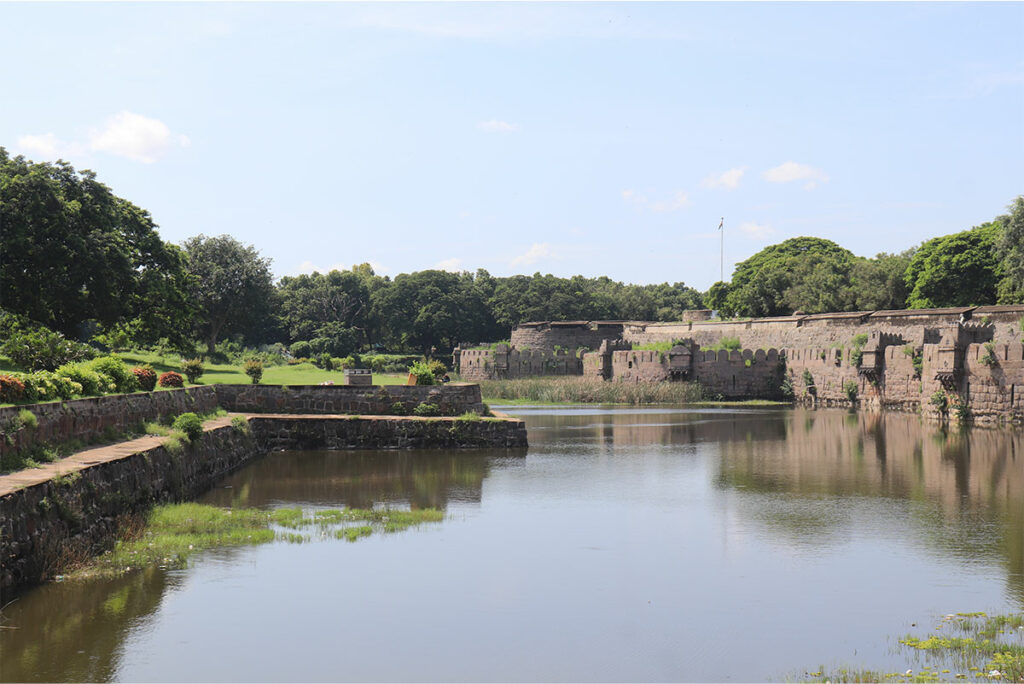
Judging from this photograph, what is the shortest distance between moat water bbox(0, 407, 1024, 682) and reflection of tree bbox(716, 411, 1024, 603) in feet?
0.31

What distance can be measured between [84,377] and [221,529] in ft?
16.1

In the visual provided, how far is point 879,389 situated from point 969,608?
32.6 meters

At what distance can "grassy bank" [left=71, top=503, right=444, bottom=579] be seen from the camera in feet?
40.7

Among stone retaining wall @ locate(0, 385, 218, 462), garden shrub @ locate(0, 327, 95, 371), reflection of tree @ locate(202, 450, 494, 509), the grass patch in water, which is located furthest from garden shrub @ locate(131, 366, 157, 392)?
the grass patch in water

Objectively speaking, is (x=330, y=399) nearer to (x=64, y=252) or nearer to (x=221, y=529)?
(x=64, y=252)

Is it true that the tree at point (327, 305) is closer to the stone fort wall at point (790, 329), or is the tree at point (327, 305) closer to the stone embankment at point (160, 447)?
the stone fort wall at point (790, 329)

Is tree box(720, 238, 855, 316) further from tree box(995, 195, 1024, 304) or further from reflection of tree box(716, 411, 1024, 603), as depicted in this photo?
reflection of tree box(716, 411, 1024, 603)

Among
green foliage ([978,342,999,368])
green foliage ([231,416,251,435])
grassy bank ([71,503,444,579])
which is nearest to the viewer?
grassy bank ([71,503,444,579])

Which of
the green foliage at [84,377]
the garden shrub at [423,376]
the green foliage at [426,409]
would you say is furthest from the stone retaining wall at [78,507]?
the garden shrub at [423,376]

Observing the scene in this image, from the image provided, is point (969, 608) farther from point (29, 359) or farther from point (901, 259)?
point (901, 259)

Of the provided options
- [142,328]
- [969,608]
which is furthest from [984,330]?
[142,328]

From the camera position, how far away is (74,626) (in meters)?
9.80

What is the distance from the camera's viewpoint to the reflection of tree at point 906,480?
14594 mm

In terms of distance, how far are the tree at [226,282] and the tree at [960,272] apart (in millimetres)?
42082
